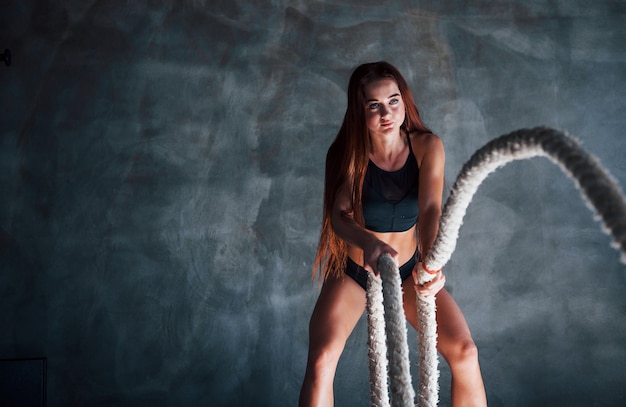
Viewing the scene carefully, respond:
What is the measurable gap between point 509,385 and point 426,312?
2573 millimetres

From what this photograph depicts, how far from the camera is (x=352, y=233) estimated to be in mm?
1844

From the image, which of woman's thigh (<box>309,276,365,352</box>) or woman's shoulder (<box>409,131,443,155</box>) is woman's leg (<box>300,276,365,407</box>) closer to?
woman's thigh (<box>309,276,365,352</box>)

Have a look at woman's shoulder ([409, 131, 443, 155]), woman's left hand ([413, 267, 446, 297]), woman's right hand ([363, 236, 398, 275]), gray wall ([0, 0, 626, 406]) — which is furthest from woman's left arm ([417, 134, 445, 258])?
gray wall ([0, 0, 626, 406])

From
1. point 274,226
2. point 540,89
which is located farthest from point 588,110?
point 274,226

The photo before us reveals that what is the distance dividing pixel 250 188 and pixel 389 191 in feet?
5.39

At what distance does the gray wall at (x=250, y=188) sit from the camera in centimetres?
359

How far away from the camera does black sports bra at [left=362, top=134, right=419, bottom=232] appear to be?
2158 mm

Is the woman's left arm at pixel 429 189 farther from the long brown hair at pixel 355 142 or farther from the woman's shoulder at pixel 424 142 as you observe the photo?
the long brown hair at pixel 355 142

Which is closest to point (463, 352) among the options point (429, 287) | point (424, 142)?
point (429, 287)

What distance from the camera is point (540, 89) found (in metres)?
3.83

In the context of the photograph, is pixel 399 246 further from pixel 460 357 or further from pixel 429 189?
pixel 460 357

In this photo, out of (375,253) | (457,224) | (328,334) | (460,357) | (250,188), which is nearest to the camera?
(457,224)

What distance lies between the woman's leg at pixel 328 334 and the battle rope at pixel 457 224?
1.49 ft

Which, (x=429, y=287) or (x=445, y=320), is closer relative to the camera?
(x=429, y=287)
